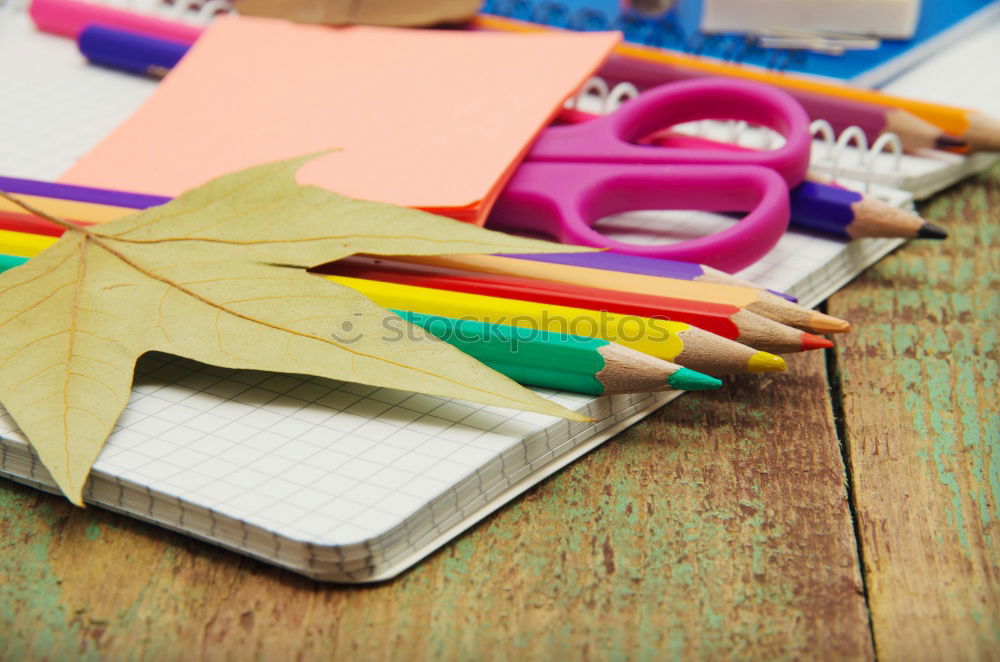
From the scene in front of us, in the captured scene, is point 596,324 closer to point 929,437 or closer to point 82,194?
point 929,437

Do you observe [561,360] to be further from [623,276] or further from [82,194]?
[82,194]

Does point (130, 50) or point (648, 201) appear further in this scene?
point (130, 50)

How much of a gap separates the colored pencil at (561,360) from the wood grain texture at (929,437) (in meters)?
0.08

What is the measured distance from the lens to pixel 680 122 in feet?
1.71

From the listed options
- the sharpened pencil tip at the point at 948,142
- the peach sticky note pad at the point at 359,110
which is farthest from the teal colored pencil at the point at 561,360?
the sharpened pencil tip at the point at 948,142

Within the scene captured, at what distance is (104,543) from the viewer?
32cm

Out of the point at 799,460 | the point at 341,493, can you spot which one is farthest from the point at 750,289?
the point at 341,493

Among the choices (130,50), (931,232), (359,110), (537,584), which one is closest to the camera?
(537,584)

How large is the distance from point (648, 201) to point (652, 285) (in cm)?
11

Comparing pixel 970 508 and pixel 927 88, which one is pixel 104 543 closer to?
pixel 970 508

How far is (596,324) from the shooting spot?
0.36 m

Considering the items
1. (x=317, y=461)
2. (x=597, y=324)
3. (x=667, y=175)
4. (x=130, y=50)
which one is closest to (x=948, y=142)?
(x=667, y=175)

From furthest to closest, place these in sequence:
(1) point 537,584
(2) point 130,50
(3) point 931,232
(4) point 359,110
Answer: (2) point 130,50 < (4) point 359,110 < (3) point 931,232 < (1) point 537,584

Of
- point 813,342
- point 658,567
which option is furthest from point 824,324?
point 658,567
